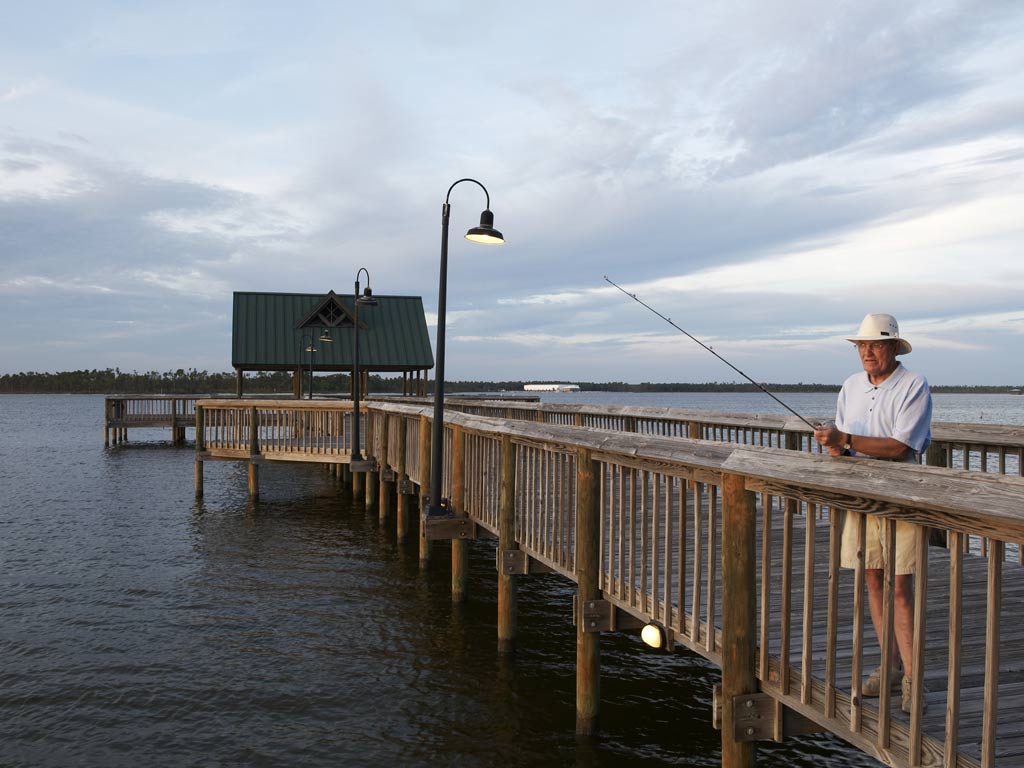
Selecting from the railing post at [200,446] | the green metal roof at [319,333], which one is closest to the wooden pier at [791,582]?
the railing post at [200,446]

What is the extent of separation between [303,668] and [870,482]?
250 inches

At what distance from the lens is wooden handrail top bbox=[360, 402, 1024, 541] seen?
211 cm

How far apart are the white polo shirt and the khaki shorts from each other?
37 centimetres

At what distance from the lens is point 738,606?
3518mm

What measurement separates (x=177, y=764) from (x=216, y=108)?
1502 cm

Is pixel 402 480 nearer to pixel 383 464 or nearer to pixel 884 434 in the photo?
pixel 383 464

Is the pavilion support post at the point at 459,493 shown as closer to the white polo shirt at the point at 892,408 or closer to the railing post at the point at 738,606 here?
the railing post at the point at 738,606

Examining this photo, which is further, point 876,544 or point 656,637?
point 656,637

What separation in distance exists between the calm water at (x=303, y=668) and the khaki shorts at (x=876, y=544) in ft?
9.69

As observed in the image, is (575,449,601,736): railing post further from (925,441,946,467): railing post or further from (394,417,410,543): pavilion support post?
(394,417,410,543): pavilion support post

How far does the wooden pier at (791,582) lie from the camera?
2.38 meters

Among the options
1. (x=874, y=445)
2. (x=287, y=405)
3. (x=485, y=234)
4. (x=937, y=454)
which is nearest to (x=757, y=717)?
(x=874, y=445)

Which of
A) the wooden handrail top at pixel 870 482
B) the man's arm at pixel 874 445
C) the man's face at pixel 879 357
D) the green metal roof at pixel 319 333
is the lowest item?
the wooden handrail top at pixel 870 482

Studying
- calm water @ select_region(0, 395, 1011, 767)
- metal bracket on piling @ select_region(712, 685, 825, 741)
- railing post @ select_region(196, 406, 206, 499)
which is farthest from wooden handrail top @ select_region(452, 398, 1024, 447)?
railing post @ select_region(196, 406, 206, 499)
